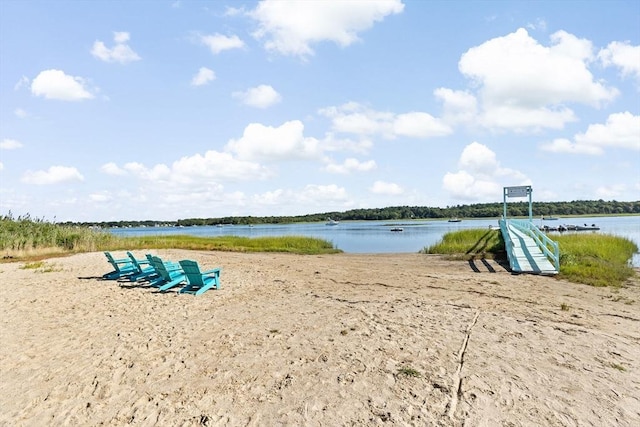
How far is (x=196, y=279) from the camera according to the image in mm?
11438

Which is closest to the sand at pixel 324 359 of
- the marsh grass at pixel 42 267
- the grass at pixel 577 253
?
the grass at pixel 577 253

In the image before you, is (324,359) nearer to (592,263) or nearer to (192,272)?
(192,272)

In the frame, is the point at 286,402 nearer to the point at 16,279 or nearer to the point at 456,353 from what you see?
the point at 456,353

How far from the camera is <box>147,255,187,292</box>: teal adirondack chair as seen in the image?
11.6 metres

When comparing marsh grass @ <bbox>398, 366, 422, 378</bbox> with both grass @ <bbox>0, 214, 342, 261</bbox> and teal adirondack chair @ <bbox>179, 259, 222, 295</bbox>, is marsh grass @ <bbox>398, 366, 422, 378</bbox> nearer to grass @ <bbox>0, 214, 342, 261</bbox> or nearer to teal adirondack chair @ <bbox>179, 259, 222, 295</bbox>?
teal adirondack chair @ <bbox>179, 259, 222, 295</bbox>

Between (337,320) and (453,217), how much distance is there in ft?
433

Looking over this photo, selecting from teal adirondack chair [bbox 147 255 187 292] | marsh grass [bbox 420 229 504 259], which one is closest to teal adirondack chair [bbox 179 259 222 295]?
teal adirondack chair [bbox 147 255 187 292]

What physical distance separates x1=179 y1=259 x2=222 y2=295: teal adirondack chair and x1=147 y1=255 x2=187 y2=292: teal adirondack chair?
34 centimetres

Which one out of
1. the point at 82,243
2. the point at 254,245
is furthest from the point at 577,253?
the point at 82,243

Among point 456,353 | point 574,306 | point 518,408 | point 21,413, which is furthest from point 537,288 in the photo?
point 21,413

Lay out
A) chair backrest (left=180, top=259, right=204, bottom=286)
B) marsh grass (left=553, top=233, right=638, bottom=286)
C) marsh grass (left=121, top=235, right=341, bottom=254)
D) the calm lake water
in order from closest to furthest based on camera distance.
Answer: chair backrest (left=180, top=259, right=204, bottom=286)
marsh grass (left=553, top=233, right=638, bottom=286)
marsh grass (left=121, top=235, right=341, bottom=254)
the calm lake water

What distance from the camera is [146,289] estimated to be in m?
12.0

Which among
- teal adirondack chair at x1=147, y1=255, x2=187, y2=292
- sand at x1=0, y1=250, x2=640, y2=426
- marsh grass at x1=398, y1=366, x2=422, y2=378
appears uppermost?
teal adirondack chair at x1=147, y1=255, x2=187, y2=292

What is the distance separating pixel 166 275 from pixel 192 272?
1037 millimetres
